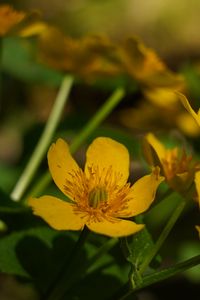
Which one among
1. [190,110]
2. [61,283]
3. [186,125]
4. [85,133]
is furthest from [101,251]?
[186,125]

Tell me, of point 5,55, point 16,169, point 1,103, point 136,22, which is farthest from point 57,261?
point 136,22

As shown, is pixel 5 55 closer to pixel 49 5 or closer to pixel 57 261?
pixel 57 261

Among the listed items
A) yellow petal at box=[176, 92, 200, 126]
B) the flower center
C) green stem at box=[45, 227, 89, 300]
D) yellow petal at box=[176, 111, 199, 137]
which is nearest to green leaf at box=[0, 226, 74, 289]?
green stem at box=[45, 227, 89, 300]

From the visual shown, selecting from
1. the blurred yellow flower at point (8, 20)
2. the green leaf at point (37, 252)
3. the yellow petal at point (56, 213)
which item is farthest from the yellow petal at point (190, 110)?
the blurred yellow flower at point (8, 20)

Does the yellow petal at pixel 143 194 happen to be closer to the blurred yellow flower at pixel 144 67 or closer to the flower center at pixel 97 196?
the flower center at pixel 97 196

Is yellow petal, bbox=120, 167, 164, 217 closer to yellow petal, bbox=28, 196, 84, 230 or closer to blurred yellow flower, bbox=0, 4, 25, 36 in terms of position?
yellow petal, bbox=28, 196, 84, 230

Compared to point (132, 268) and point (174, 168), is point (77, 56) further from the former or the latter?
point (132, 268)
